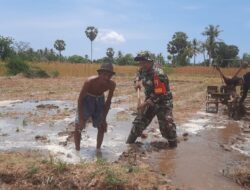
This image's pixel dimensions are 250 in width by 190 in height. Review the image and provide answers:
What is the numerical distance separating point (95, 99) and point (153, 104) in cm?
135

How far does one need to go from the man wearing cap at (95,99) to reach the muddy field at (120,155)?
49 cm

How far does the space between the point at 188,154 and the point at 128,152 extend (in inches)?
44.8

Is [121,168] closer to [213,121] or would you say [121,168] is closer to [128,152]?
[128,152]

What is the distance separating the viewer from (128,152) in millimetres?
8211

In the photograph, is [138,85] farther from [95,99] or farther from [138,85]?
[95,99]

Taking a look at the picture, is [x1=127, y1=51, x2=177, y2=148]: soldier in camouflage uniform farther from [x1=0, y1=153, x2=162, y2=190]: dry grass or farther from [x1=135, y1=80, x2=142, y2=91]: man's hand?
[x1=0, y1=153, x2=162, y2=190]: dry grass

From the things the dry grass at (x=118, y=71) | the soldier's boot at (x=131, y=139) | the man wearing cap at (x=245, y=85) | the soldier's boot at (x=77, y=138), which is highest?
the man wearing cap at (x=245, y=85)

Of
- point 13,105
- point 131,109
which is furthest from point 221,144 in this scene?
point 13,105

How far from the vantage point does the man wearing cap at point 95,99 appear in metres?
7.60

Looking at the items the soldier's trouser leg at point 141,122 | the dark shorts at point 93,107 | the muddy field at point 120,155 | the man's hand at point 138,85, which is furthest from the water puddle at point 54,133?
the man's hand at point 138,85

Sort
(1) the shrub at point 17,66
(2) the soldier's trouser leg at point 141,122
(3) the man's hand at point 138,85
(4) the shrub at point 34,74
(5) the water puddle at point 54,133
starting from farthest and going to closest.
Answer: (1) the shrub at point 17,66
(4) the shrub at point 34,74
(2) the soldier's trouser leg at point 141,122
(3) the man's hand at point 138,85
(5) the water puddle at point 54,133

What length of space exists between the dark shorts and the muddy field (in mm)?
624

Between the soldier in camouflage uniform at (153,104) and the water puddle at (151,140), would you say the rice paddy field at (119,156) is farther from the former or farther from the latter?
the soldier in camouflage uniform at (153,104)

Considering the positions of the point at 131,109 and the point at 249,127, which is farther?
the point at 131,109
